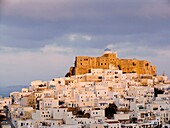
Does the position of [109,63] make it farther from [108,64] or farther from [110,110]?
[110,110]

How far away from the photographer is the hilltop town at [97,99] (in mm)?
17422

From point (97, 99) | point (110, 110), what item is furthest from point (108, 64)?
point (110, 110)

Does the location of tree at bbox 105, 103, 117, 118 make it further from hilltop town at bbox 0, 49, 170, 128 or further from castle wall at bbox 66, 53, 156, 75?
castle wall at bbox 66, 53, 156, 75

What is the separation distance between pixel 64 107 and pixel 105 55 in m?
8.27

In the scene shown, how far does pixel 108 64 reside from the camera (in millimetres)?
26281

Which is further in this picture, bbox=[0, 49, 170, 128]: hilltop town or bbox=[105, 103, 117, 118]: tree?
A: bbox=[105, 103, 117, 118]: tree

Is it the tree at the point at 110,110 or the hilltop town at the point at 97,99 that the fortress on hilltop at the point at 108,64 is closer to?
the hilltop town at the point at 97,99

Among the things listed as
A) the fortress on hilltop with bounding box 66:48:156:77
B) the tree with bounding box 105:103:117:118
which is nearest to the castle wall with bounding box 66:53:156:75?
the fortress on hilltop with bounding box 66:48:156:77

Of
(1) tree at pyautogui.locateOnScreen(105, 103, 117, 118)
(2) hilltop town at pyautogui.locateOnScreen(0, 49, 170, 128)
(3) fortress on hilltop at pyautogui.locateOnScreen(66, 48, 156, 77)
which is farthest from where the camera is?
(3) fortress on hilltop at pyautogui.locateOnScreen(66, 48, 156, 77)

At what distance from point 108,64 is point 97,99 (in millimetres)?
6418

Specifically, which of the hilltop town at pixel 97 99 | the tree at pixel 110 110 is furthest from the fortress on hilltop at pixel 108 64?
the tree at pixel 110 110

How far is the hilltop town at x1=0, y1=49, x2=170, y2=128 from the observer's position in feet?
57.2

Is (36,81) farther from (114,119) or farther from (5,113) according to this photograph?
(114,119)

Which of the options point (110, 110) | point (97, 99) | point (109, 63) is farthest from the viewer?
point (109, 63)
